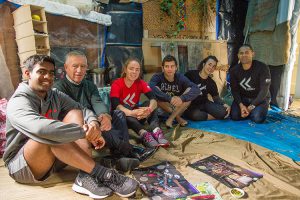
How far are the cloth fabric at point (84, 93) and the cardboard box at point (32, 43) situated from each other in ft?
2.54

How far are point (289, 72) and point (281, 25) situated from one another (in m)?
0.91

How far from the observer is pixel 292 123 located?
3.62m

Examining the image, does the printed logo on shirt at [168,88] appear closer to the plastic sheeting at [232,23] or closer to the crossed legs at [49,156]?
the crossed legs at [49,156]

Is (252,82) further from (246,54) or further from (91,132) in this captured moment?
(91,132)

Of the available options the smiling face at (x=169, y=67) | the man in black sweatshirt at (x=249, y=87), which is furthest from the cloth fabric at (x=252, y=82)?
the smiling face at (x=169, y=67)

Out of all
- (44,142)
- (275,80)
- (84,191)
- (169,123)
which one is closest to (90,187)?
(84,191)

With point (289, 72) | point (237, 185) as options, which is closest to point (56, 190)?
point (237, 185)

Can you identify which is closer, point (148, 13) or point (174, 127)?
point (174, 127)

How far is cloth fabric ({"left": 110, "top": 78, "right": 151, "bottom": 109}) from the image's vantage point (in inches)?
111

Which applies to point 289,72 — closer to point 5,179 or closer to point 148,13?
point 148,13

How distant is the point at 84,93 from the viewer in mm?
2508

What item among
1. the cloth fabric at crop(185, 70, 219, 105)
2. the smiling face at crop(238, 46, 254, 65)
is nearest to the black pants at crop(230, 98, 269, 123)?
the cloth fabric at crop(185, 70, 219, 105)

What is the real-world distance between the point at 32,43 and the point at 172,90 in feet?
6.57

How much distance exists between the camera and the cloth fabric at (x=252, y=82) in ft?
11.9
